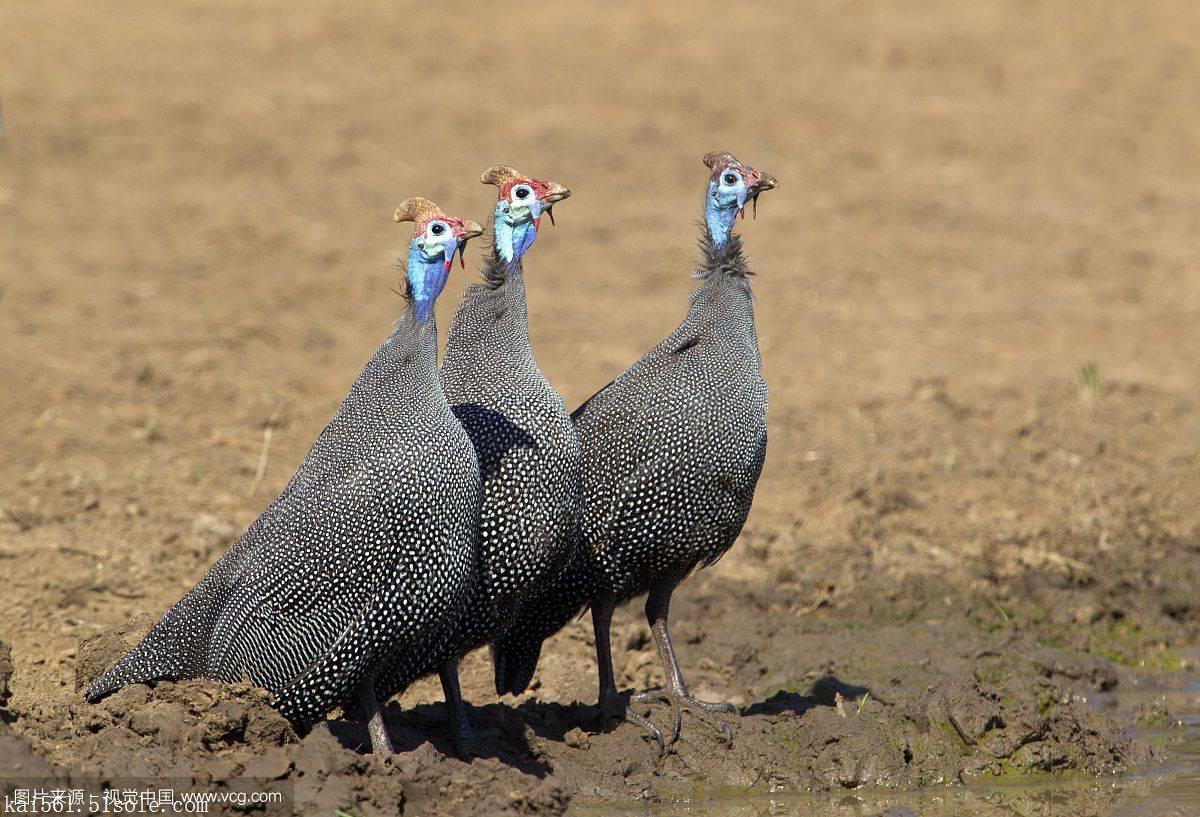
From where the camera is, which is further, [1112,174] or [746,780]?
[1112,174]

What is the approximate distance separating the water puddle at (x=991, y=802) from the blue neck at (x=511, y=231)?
6.11 feet

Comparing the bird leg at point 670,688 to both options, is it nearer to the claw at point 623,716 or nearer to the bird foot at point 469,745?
the claw at point 623,716

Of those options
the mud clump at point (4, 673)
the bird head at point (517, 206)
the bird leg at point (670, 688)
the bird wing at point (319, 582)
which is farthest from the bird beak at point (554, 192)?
the mud clump at point (4, 673)

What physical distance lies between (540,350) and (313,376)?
1.44 m

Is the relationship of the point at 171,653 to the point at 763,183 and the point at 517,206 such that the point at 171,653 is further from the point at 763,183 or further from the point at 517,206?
the point at 763,183

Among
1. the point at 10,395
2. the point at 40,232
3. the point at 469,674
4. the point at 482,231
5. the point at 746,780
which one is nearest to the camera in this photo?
the point at 482,231

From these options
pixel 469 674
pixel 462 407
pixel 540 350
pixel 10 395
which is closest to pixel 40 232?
pixel 10 395

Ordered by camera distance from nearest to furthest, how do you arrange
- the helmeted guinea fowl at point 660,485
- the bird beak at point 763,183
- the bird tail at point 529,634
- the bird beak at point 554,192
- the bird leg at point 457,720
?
the bird leg at point 457,720 → the bird beak at point 554,192 → the helmeted guinea fowl at point 660,485 → the bird tail at point 529,634 → the bird beak at point 763,183

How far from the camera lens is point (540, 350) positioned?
10.3 metres

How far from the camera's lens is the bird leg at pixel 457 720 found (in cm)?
547

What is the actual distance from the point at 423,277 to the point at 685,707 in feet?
5.92

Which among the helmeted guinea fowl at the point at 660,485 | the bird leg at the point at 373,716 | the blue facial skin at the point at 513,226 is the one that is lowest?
the bird leg at the point at 373,716

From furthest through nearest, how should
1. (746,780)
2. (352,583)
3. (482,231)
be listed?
1. (746,780)
2. (482,231)
3. (352,583)

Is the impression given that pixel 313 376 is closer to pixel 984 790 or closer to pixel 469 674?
pixel 469 674
